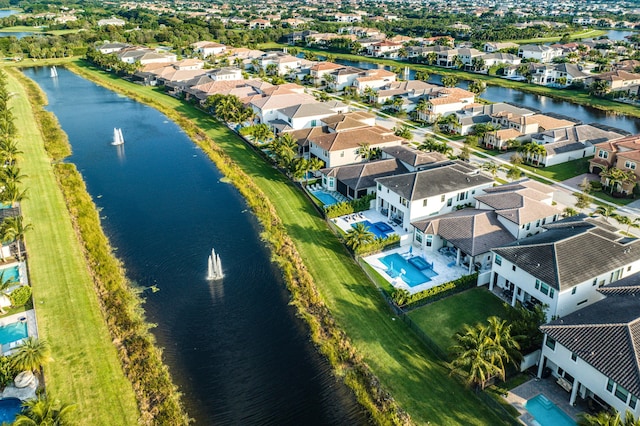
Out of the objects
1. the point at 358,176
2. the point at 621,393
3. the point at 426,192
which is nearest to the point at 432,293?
the point at 426,192

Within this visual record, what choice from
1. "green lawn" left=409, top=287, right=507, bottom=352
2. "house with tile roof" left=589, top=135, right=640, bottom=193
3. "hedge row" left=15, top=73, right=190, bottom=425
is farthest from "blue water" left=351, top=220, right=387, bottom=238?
"house with tile roof" left=589, top=135, right=640, bottom=193

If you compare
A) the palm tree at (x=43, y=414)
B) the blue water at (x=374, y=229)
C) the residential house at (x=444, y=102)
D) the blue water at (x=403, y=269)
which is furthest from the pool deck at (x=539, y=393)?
the residential house at (x=444, y=102)

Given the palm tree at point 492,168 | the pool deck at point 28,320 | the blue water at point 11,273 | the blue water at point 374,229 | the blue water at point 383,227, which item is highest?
the palm tree at point 492,168

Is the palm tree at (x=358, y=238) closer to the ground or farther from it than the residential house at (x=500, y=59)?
closer to the ground

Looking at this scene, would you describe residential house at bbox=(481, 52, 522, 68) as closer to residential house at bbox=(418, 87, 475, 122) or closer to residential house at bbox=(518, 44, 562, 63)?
residential house at bbox=(518, 44, 562, 63)

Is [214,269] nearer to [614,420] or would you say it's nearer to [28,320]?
[28,320]

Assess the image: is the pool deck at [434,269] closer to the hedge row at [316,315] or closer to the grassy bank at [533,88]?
the hedge row at [316,315]
